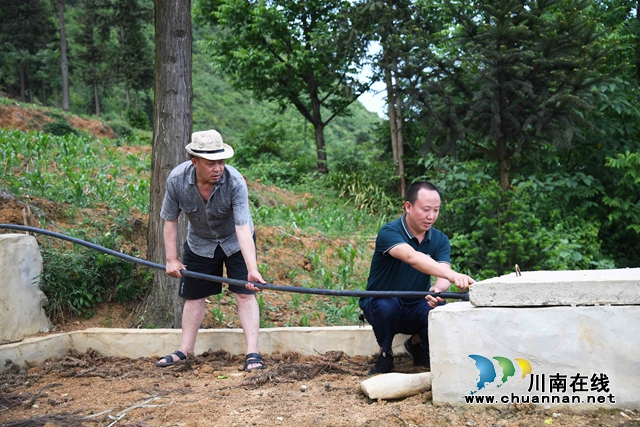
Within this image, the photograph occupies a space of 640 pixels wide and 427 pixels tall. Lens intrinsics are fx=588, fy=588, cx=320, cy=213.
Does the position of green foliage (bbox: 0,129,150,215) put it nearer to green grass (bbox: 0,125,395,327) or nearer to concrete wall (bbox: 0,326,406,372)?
green grass (bbox: 0,125,395,327)

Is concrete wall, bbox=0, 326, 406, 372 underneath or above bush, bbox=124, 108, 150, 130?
underneath

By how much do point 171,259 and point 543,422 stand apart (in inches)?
104

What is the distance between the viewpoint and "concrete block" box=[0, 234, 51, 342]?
4.57 meters

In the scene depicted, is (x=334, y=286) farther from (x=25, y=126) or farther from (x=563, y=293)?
(x=25, y=126)

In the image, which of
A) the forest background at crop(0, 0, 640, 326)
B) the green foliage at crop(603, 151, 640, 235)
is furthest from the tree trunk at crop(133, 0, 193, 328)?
the green foliage at crop(603, 151, 640, 235)

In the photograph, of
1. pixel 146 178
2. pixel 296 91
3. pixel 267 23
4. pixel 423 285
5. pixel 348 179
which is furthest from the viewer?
pixel 296 91

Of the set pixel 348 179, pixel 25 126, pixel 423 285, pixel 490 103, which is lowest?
pixel 423 285

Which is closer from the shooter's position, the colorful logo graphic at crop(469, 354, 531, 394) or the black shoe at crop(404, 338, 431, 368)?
the colorful logo graphic at crop(469, 354, 531, 394)

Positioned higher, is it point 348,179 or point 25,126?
point 25,126

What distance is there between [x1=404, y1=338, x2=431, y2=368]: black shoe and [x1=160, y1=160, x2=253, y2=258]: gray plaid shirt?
57.6 inches

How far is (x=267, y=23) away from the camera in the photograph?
648 inches

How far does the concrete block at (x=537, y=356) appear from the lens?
9.68ft

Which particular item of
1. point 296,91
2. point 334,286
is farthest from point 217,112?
point 334,286

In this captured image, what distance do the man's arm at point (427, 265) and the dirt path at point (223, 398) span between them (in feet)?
2.23
